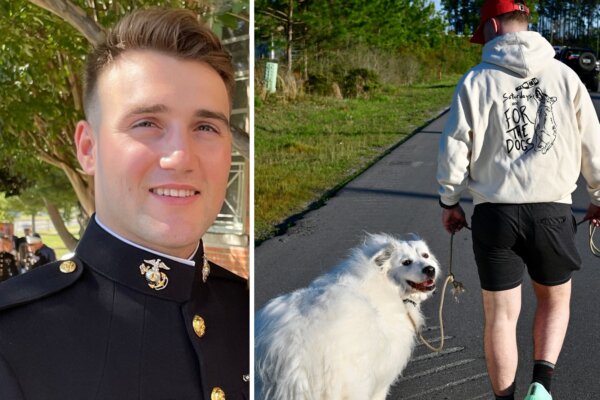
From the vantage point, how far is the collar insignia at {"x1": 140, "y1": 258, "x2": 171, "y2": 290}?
4.49 feet

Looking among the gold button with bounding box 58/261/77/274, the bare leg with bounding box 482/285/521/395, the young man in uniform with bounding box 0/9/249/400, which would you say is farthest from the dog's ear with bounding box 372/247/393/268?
the gold button with bounding box 58/261/77/274

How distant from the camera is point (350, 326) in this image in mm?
1812

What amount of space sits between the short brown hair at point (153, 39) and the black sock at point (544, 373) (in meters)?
1.14

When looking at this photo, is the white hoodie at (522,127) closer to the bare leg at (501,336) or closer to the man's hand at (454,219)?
the man's hand at (454,219)

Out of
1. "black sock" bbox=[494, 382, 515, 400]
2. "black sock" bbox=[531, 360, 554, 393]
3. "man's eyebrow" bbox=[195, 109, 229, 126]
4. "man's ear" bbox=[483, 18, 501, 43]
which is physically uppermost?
"man's ear" bbox=[483, 18, 501, 43]

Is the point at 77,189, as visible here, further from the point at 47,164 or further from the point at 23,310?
the point at 23,310

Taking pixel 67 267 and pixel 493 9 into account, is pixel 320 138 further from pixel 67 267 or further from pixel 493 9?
pixel 67 267

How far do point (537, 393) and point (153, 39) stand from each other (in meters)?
→ 1.27

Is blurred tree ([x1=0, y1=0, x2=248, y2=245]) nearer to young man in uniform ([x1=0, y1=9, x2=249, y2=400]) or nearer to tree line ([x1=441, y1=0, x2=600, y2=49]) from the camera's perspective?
young man in uniform ([x1=0, y1=9, x2=249, y2=400])

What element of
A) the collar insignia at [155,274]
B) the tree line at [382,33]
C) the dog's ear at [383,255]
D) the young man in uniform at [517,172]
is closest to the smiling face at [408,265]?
the dog's ear at [383,255]

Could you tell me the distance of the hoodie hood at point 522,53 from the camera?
1.60 m

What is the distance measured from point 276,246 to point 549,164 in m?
0.69

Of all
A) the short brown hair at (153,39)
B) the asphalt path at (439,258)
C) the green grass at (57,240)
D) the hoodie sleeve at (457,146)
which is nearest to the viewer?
the short brown hair at (153,39)

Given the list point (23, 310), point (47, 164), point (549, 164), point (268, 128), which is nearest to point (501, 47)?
point (549, 164)
